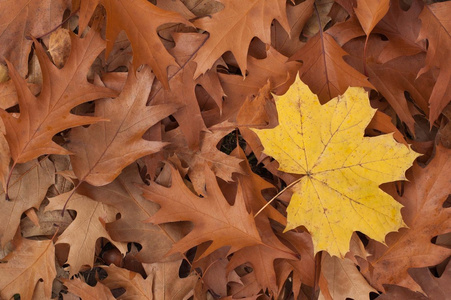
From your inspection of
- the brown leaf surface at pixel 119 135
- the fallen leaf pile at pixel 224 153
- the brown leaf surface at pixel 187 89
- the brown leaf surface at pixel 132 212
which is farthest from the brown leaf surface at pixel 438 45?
the brown leaf surface at pixel 132 212

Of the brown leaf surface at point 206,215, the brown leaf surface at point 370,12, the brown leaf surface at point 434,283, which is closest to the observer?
the brown leaf surface at point 370,12

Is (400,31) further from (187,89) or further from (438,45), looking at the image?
(187,89)

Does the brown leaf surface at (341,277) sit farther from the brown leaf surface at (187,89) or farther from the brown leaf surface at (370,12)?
the brown leaf surface at (370,12)

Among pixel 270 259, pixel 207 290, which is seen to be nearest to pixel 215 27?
pixel 270 259

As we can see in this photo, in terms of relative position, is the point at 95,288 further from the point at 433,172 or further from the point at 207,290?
the point at 433,172

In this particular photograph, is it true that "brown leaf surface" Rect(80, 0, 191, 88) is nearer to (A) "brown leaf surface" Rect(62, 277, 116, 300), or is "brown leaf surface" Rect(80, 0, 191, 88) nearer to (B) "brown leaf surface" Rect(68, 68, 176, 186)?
(B) "brown leaf surface" Rect(68, 68, 176, 186)

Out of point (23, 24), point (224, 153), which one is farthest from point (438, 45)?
point (23, 24)

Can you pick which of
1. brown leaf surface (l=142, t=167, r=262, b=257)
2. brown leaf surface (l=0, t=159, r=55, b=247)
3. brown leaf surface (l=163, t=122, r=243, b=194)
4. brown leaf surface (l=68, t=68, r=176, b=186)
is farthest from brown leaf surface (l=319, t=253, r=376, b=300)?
brown leaf surface (l=0, t=159, r=55, b=247)
